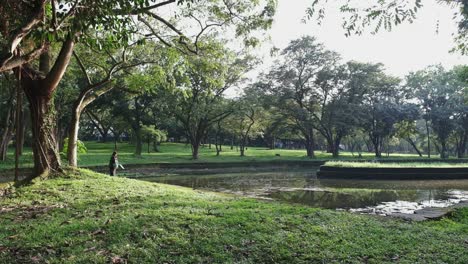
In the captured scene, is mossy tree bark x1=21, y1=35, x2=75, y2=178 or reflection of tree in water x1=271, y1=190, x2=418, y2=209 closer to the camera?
mossy tree bark x1=21, y1=35, x2=75, y2=178

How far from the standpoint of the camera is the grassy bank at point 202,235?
5.62 meters

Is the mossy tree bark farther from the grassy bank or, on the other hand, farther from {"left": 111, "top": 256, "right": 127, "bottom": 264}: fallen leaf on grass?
{"left": 111, "top": 256, "right": 127, "bottom": 264}: fallen leaf on grass

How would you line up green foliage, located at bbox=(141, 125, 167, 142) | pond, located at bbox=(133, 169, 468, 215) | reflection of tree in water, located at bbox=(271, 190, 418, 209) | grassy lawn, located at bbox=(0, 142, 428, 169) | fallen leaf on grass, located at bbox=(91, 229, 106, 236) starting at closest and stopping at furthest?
fallen leaf on grass, located at bbox=(91, 229, 106, 236) < pond, located at bbox=(133, 169, 468, 215) < reflection of tree in water, located at bbox=(271, 190, 418, 209) < grassy lawn, located at bbox=(0, 142, 428, 169) < green foliage, located at bbox=(141, 125, 167, 142)

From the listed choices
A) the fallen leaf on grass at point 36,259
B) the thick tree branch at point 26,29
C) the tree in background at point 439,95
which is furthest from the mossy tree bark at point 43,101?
the tree in background at point 439,95

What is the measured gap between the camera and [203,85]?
127 feet

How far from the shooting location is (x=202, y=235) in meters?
6.43

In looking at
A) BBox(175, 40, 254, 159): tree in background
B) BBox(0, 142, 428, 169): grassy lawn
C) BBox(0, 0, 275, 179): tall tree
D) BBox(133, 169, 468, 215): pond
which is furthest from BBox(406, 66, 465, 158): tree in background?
BBox(0, 0, 275, 179): tall tree

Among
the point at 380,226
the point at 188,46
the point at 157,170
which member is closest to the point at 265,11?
the point at 188,46

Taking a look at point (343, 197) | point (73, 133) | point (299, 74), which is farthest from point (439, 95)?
point (73, 133)

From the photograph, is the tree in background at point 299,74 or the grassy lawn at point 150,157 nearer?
the grassy lawn at point 150,157

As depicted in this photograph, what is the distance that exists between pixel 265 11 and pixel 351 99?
120 feet

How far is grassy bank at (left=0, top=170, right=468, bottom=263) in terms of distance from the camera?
18.5ft

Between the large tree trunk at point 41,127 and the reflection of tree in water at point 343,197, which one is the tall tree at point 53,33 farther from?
the reflection of tree in water at point 343,197

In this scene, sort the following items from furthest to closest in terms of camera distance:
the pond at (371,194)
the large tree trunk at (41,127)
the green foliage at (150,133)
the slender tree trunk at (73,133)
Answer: the green foliage at (150,133), the slender tree trunk at (73,133), the pond at (371,194), the large tree trunk at (41,127)
